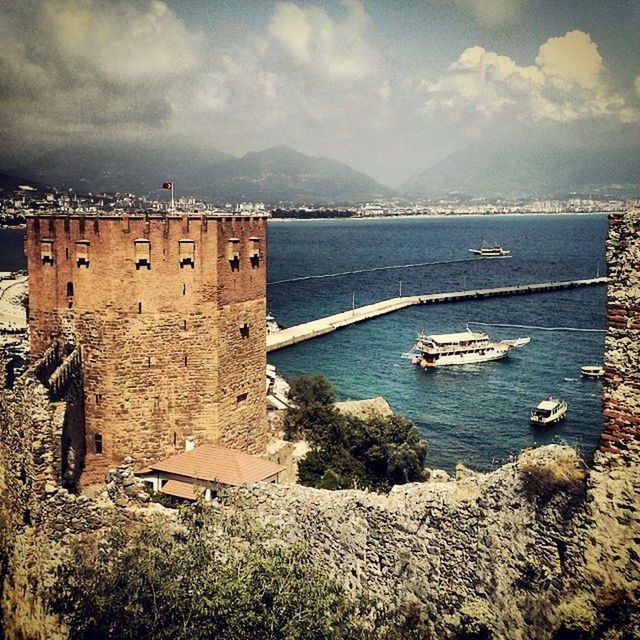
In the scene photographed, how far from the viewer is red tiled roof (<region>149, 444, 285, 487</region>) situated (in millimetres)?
16422

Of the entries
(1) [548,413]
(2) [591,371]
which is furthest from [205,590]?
(2) [591,371]

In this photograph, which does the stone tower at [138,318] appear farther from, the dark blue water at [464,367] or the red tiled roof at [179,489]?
the dark blue water at [464,367]

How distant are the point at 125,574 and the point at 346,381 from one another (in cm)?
4149

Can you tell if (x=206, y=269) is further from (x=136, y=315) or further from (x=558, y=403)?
(x=558, y=403)

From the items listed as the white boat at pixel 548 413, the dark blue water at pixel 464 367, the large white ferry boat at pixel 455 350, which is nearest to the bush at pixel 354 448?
the dark blue water at pixel 464 367

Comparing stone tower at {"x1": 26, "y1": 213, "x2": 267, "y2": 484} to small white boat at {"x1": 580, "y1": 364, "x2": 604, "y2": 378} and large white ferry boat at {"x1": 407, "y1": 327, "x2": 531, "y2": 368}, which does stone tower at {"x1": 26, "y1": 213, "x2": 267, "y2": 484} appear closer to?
small white boat at {"x1": 580, "y1": 364, "x2": 604, "y2": 378}

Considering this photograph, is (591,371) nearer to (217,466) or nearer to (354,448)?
(354,448)

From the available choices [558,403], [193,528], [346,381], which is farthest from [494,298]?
[193,528]

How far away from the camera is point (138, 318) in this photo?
57.8 feet

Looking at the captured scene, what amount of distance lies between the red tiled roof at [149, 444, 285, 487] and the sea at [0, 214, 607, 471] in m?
8.35

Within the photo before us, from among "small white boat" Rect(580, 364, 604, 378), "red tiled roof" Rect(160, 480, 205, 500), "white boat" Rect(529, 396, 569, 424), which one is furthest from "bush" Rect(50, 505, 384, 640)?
"small white boat" Rect(580, 364, 604, 378)

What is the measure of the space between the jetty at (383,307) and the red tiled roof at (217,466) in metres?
42.5

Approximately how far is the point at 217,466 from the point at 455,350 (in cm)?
4433

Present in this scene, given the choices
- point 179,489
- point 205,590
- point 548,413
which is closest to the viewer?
point 205,590
